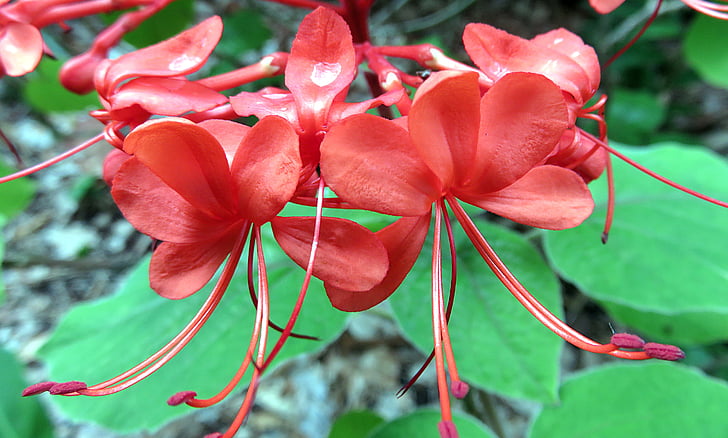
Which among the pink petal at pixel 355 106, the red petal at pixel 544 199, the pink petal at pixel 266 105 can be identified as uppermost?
the pink petal at pixel 355 106

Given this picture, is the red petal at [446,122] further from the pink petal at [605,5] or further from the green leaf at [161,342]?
the green leaf at [161,342]

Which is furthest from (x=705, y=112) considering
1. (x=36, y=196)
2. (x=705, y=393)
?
(x=36, y=196)

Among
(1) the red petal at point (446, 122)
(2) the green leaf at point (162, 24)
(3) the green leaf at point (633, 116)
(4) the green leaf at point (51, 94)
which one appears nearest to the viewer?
(1) the red petal at point (446, 122)

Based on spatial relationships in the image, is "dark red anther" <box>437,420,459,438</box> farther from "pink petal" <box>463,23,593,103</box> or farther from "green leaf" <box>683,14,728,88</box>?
"green leaf" <box>683,14,728,88</box>

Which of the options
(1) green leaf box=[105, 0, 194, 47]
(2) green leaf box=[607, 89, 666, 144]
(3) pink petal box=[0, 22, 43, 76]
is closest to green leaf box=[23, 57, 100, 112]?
(1) green leaf box=[105, 0, 194, 47]

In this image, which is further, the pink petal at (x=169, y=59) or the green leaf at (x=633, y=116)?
→ the green leaf at (x=633, y=116)

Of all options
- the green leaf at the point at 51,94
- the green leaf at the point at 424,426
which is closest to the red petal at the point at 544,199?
the green leaf at the point at 424,426

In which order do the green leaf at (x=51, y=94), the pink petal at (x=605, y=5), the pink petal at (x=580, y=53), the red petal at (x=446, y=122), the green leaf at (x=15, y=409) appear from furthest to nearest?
the green leaf at (x=51, y=94) < the green leaf at (x=15, y=409) < the pink petal at (x=605, y=5) < the pink petal at (x=580, y=53) < the red petal at (x=446, y=122)

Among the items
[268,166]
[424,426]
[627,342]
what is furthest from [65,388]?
[424,426]

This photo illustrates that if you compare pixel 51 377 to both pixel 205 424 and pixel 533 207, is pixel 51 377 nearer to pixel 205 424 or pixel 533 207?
pixel 205 424
